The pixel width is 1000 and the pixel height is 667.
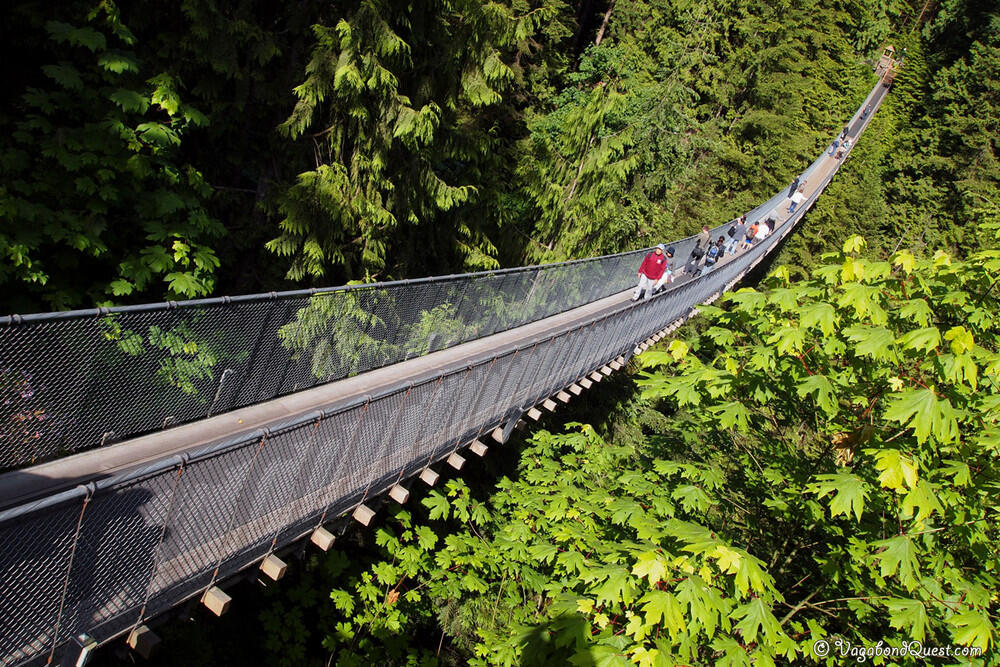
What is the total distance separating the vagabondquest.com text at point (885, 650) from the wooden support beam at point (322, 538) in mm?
3838

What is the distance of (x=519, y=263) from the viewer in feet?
50.1

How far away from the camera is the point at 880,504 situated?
3.87 meters

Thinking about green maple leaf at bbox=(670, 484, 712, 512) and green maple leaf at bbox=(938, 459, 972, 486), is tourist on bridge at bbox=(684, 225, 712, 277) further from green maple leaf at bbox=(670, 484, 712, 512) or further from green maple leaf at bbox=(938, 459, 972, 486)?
green maple leaf at bbox=(938, 459, 972, 486)

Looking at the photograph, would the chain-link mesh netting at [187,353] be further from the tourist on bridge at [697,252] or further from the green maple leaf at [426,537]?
the tourist on bridge at [697,252]

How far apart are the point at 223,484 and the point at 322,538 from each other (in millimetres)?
1371

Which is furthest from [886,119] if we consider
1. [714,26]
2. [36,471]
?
[36,471]

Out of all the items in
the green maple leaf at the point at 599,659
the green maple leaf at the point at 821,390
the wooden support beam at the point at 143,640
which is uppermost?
the green maple leaf at the point at 821,390

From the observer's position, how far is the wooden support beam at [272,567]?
4.56m

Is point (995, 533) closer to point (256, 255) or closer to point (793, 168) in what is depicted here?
point (256, 255)

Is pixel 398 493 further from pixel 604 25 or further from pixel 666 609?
pixel 604 25

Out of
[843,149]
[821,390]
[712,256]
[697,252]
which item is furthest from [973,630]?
[843,149]

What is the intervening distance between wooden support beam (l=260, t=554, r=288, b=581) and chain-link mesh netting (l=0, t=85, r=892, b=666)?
0.12 m

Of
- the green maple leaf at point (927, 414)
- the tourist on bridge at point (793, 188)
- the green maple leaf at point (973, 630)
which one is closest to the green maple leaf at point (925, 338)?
the green maple leaf at point (927, 414)

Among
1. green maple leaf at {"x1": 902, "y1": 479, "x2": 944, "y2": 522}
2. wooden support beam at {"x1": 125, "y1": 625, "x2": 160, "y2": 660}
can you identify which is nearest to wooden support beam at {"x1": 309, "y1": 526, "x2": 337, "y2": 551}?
wooden support beam at {"x1": 125, "y1": 625, "x2": 160, "y2": 660}
